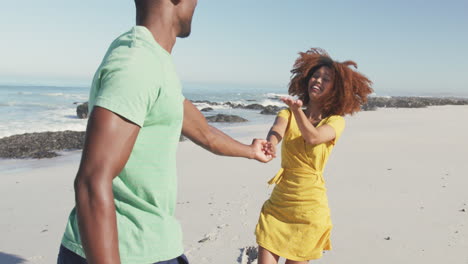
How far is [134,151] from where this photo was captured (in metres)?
1.40

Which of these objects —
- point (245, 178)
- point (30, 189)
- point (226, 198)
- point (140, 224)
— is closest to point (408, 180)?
point (245, 178)

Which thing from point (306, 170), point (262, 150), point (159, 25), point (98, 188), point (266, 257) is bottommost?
point (266, 257)

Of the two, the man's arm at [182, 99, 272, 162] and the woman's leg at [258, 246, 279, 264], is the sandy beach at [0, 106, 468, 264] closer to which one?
the woman's leg at [258, 246, 279, 264]

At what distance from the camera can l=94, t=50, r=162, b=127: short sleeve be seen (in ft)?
3.94

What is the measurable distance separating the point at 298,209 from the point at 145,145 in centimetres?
257

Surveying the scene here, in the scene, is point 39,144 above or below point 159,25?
below

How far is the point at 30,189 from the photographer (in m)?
7.95

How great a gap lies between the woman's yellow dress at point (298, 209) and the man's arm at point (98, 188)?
8.88 ft

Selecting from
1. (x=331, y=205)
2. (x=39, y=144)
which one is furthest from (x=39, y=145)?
(x=331, y=205)

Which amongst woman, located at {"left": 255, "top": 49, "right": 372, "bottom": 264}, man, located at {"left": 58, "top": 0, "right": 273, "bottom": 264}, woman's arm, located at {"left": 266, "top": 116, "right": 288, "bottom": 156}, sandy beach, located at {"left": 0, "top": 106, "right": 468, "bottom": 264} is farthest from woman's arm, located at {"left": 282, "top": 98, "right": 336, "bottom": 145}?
man, located at {"left": 58, "top": 0, "right": 273, "bottom": 264}

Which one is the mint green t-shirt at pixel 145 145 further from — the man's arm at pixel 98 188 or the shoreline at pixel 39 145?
the shoreline at pixel 39 145

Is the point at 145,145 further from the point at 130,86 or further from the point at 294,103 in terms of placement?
the point at 294,103

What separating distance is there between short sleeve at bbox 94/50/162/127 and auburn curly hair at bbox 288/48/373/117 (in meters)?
3.05

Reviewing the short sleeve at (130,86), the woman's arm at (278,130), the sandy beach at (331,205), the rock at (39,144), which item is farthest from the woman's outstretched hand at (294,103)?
the rock at (39,144)
